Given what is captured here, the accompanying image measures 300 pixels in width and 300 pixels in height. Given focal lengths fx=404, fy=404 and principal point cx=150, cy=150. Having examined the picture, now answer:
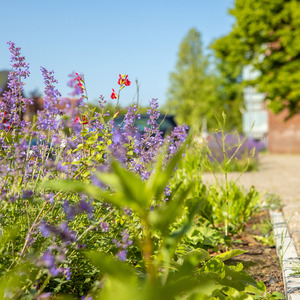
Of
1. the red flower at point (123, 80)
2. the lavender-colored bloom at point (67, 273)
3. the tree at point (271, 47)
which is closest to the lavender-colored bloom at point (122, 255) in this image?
the lavender-colored bloom at point (67, 273)

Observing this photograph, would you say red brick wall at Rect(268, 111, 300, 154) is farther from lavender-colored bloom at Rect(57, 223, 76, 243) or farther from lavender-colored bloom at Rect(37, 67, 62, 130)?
lavender-colored bloom at Rect(57, 223, 76, 243)

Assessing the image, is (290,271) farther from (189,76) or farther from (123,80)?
(189,76)

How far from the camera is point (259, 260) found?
330 centimetres

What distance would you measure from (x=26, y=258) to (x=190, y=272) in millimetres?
859

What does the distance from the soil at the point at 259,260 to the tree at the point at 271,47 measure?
18.5 metres

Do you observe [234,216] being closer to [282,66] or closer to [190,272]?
[190,272]

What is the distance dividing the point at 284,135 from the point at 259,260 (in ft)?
94.8

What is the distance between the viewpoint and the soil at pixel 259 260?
283cm

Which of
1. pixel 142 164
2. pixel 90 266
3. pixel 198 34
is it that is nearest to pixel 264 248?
pixel 142 164

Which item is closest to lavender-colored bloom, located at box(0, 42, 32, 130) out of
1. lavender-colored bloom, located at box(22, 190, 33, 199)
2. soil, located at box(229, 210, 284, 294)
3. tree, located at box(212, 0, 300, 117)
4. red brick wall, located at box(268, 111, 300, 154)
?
lavender-colored bloom, located at box(22, 190, 33, 199)

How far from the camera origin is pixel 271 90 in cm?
2194

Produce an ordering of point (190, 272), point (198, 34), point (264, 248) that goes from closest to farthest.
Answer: point (190, 272), point (264, 248), point (198, 34)

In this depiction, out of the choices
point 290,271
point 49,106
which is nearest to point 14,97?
point 49,106

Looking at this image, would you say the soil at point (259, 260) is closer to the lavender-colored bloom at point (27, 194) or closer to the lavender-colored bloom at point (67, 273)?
the lavender-colored bloom at point (67, 273)
